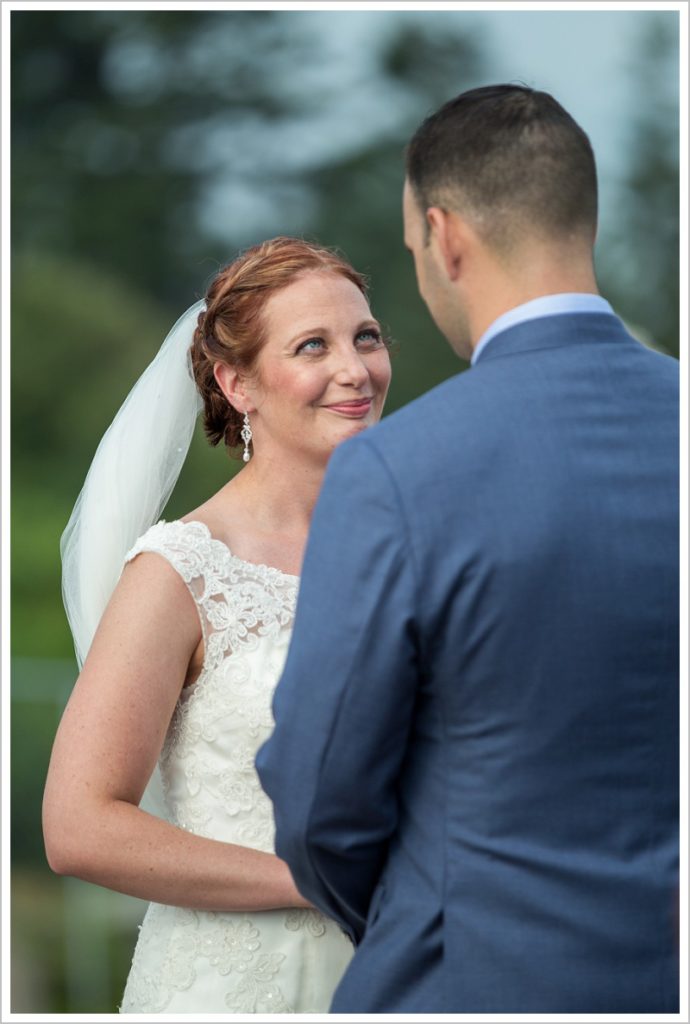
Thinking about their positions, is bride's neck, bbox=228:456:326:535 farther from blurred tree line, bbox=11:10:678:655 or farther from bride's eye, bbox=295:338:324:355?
blurred tree line, bbox=11:10:678:655

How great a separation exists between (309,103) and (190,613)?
1574 cm

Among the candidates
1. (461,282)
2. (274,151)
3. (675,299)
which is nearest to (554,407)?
(461,282)

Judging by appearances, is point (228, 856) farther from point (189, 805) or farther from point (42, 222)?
point (42, 222)

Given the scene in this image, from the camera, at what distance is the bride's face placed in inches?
126

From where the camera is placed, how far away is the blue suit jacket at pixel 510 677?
76.0 inches

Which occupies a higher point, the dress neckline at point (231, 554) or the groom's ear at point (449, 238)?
the groom's ear at point (449, 238)

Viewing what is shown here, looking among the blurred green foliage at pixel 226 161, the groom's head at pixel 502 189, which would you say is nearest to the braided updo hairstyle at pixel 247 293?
the groom's head at pixel 502 189

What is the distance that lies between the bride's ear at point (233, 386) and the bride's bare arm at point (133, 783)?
2.10ft

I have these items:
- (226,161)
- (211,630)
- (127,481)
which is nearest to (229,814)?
(211,630)

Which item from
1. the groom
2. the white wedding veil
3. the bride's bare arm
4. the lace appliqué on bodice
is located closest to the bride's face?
the white wedding veil

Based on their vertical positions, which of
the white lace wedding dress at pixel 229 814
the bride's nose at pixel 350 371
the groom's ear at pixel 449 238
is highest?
the groom's ear at pixel 449 238

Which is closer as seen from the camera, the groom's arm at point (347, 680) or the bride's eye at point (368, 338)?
the groom's arm at point (347, 680)

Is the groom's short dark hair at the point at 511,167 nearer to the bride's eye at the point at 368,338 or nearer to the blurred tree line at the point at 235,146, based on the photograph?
the bride's eye at the point at 368,338

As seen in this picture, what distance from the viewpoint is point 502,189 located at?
6.69ft
